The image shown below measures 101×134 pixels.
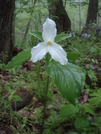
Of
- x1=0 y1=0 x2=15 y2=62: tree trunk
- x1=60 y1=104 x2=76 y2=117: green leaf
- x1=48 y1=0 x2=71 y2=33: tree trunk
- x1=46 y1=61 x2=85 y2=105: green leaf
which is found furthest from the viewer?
x1=48 y1=0 x2=71 y2=33: tree trunk

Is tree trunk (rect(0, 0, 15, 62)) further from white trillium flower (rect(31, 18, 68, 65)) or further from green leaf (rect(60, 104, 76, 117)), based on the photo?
white trillium flower (rect(31, 18, 68, 65))

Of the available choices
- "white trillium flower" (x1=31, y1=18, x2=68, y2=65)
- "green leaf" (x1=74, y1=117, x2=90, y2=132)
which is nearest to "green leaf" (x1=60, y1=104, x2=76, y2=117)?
"green leaf" (x1=74, y1=117, x2=90, y2=132)

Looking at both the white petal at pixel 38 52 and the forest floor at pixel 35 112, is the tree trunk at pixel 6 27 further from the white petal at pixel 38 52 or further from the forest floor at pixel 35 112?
the white petal at pixel 38 52

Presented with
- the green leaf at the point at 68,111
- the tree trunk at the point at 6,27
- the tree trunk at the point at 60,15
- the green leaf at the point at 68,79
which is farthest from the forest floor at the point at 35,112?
the tree trunk at the point at 60,15

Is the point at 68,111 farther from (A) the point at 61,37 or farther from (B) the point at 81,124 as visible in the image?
(A) the point at 61,37

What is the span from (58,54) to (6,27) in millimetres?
1684

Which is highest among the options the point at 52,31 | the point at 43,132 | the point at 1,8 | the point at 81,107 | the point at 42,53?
the point at 1,8

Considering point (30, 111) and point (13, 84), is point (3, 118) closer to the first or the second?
point (30, 111)

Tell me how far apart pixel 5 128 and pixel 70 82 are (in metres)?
0.69

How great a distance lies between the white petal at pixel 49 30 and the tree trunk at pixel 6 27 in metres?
1.53

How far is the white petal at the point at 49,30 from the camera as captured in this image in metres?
0.76

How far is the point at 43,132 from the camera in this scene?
1.10 m

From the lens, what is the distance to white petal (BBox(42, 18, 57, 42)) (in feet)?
2.51

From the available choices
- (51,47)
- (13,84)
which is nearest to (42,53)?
(51,47)
